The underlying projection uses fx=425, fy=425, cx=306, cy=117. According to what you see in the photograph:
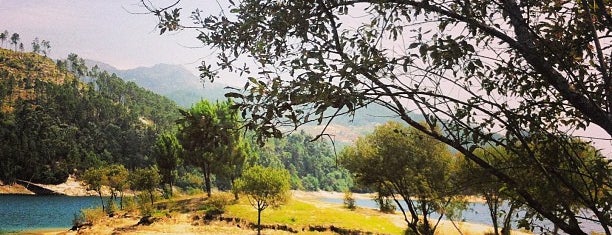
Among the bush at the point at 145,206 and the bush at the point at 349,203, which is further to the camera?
the bush at the point at 349,203

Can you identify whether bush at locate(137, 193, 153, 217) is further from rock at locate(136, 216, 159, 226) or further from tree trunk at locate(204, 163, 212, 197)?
tree trunk at locate(204, 163, 212, 197)

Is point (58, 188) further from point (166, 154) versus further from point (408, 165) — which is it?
point (408, 165)

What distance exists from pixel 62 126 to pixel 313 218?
397 feet

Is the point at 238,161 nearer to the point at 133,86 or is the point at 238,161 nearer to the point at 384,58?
the point at 384,58

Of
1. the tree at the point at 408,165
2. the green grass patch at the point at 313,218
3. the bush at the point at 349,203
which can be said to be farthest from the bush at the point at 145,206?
the bush at the point at 349,203

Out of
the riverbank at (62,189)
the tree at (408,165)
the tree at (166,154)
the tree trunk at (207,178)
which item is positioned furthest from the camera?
the riverbank at (62,189)

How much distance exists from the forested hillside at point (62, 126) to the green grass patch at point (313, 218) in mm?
92337

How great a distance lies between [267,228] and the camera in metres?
35.8

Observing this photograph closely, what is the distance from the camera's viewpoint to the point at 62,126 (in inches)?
5192

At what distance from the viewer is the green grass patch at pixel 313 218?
35875 mm

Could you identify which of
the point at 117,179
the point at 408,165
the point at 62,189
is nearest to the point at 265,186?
the point at 408,165

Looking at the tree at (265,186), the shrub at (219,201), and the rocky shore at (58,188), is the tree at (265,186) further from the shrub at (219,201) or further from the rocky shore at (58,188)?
the rocky shore at (58,188)

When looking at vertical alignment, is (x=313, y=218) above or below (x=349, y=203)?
below

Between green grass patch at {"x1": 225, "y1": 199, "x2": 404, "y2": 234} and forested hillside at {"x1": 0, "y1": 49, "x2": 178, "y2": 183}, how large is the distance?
92.3 metres
